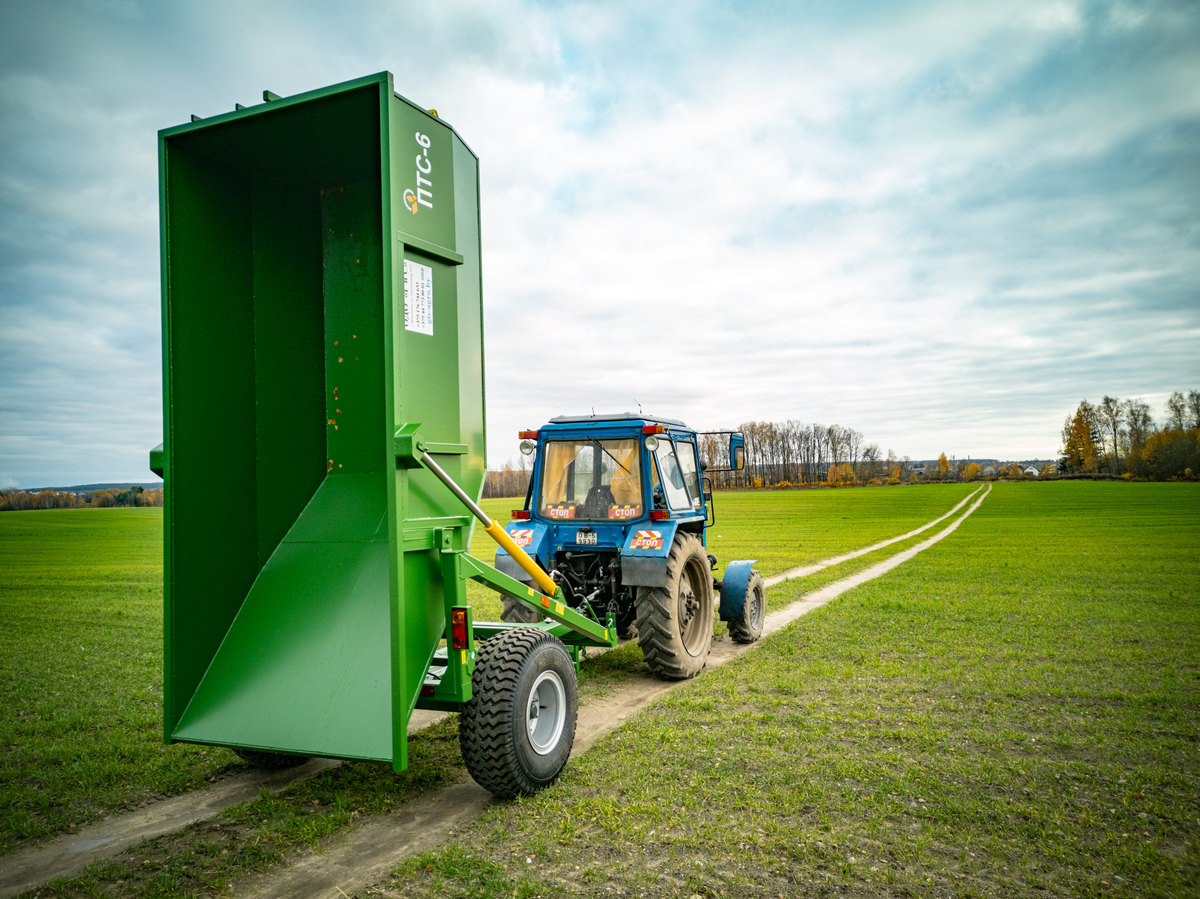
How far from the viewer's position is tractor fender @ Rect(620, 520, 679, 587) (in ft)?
24.1

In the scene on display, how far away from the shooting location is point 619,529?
7996mm

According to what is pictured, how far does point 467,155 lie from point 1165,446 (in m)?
88.3

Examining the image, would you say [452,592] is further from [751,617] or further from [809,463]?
[809,463]

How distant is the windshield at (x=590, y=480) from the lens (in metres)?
8.13

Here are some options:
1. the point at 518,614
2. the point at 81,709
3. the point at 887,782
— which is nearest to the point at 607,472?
the point at 518,614

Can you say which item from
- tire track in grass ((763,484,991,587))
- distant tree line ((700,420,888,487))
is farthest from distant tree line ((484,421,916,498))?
tire track in grass ((763,484,991,587))

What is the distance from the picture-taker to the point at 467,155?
504 centimetres

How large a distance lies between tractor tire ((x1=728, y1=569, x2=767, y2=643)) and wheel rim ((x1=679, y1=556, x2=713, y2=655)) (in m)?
1.04

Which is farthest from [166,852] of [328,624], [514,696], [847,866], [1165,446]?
[1165,446]

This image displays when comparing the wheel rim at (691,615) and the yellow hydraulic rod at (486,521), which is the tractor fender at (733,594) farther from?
the yellow hydraulic rod at (486,521)

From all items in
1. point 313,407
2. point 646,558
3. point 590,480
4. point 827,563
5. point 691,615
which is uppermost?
point 313,407

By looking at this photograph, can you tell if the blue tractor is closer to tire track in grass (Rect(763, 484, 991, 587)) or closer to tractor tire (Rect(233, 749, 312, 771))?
tractor tire (Rect(233, 749, 312, 771))

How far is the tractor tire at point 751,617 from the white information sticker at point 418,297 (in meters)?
6.22

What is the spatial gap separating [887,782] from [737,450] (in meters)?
4.91
